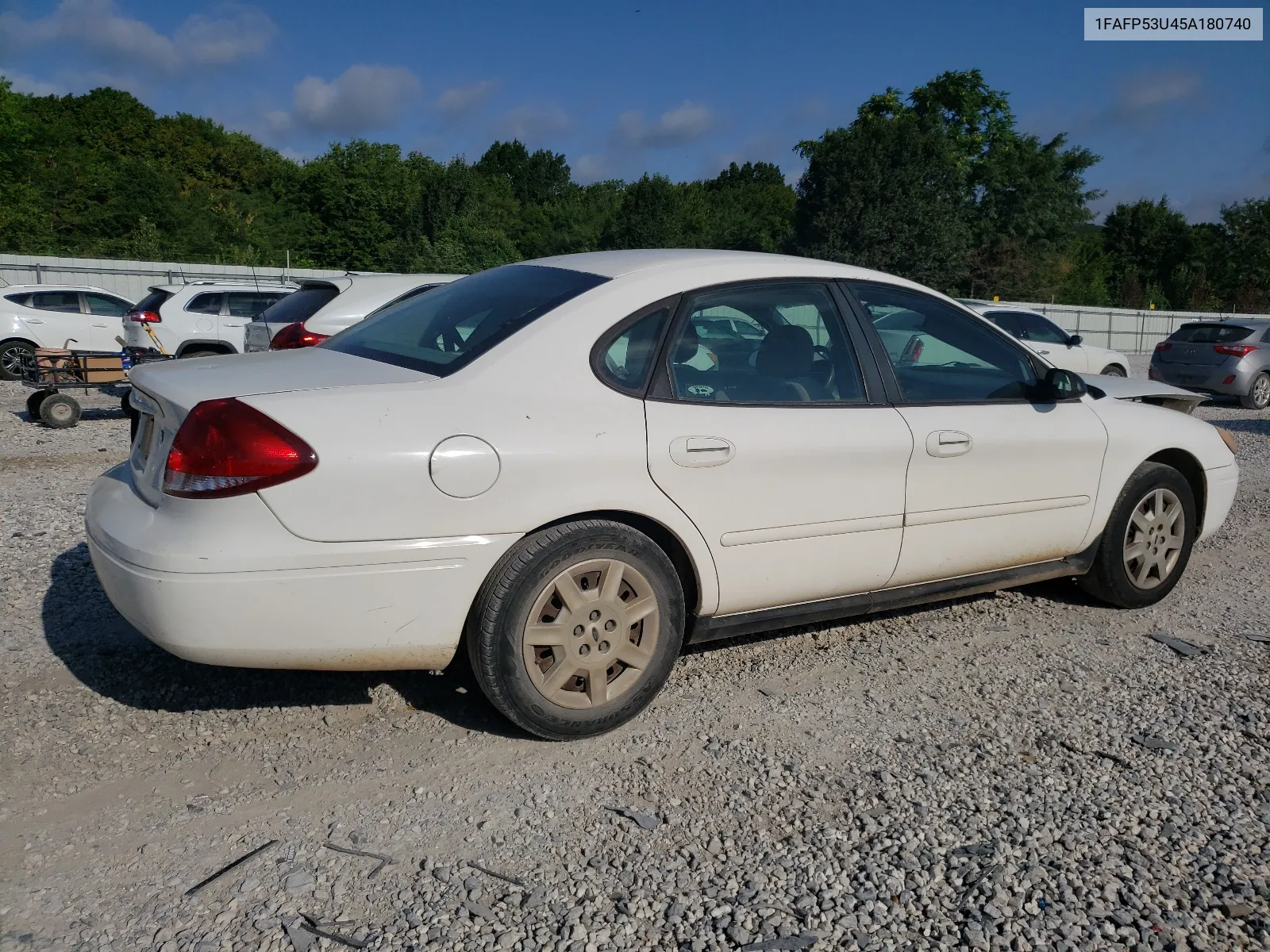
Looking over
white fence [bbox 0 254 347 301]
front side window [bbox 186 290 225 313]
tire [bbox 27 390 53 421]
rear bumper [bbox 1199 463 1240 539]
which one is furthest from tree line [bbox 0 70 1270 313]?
rear bumper [bbox 1199 463 1240 539]

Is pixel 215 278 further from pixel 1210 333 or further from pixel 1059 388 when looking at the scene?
pixel 1059 388

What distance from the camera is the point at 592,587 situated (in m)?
3.39

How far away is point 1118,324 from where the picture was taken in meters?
38.2

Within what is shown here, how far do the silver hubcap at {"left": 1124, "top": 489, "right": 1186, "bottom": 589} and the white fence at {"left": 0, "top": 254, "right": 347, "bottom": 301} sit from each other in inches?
1173

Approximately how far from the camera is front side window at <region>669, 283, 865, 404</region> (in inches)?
→ 145

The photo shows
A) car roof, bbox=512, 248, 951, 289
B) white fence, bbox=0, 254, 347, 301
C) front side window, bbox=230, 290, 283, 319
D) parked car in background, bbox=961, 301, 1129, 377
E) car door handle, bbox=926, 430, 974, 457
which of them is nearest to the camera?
car roof, bbox=512, 248, 951, 289

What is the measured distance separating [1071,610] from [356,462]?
3.63 meters

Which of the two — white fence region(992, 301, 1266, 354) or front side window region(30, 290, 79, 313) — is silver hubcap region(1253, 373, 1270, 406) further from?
front side window region(30, 290, 79, 313)

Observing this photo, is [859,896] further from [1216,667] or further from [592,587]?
[1216,667]

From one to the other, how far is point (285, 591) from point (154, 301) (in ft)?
44.9

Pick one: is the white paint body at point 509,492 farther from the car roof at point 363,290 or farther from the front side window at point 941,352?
the car roof at point 363,290

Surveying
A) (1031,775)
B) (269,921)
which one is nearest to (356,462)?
(269,921)

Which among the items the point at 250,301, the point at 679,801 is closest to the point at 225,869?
the point at 679,801

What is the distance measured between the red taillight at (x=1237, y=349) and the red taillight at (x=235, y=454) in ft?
54.9
